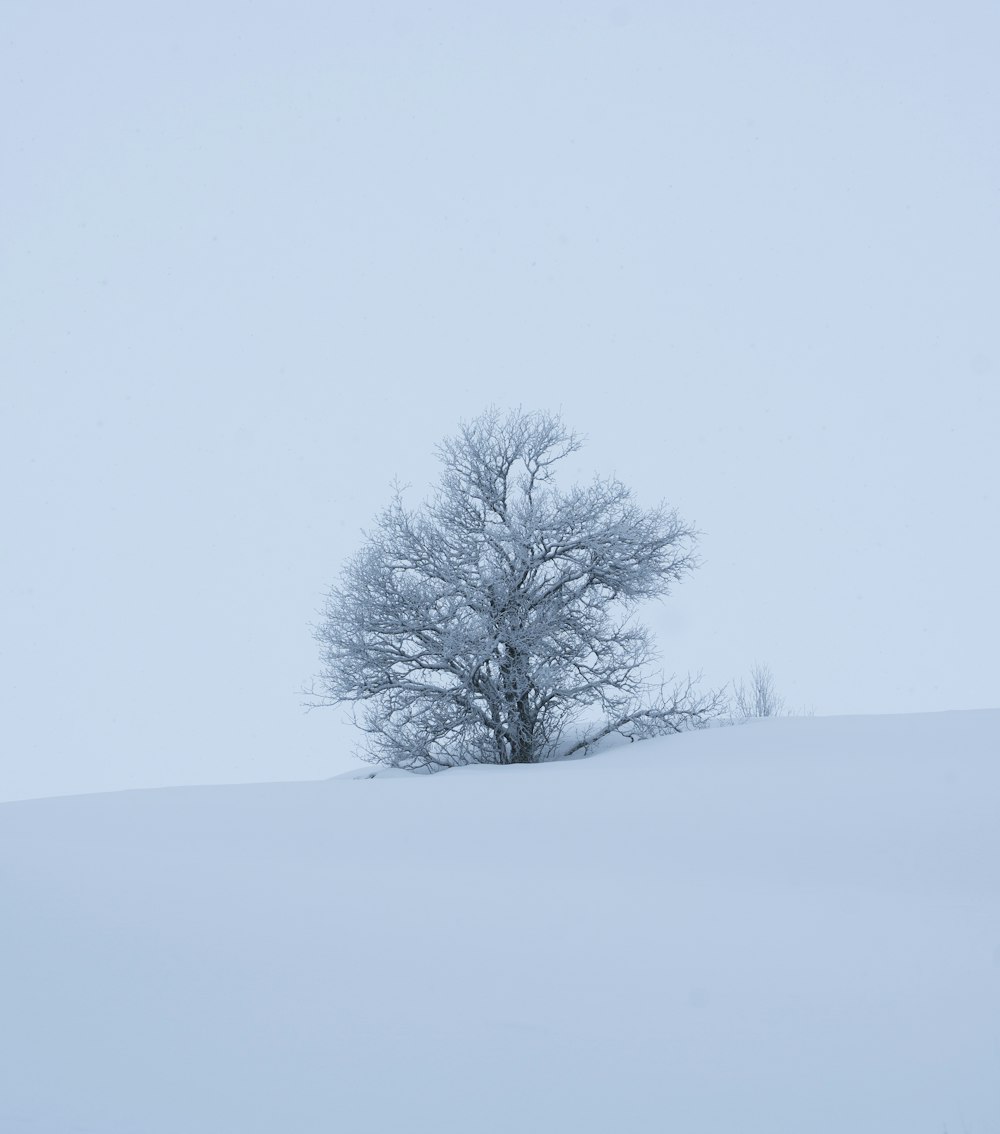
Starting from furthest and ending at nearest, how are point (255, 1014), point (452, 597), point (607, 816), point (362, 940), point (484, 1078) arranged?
1. point (452, 597)
2. point (607, 816)
3. point (362, 940)
4. point (255, 1014)
5. point (484, 1078)

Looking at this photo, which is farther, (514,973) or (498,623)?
(498,623)

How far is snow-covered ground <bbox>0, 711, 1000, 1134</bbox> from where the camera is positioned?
7.43ft

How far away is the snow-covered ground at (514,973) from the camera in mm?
2264

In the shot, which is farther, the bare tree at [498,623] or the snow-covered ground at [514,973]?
the bare tree at [498,623]

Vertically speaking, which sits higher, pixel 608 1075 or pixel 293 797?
pixel 293 797

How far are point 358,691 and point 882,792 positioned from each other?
762 cm

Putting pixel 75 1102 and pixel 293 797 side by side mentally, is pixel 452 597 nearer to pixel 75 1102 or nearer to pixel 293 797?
pixel 293 797

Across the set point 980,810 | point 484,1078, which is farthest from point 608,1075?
point 980,810

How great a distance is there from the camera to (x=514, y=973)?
2.97 m

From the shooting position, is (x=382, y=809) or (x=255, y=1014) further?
(x=382, y=809)

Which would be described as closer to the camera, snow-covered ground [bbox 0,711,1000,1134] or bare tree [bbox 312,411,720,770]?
snow-covered ground [bbox 0,711,1000,1134]

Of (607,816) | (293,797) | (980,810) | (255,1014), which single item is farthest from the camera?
(293,797)

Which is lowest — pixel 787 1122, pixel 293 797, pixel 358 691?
pixel 787 1122

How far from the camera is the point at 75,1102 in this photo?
2.23m
